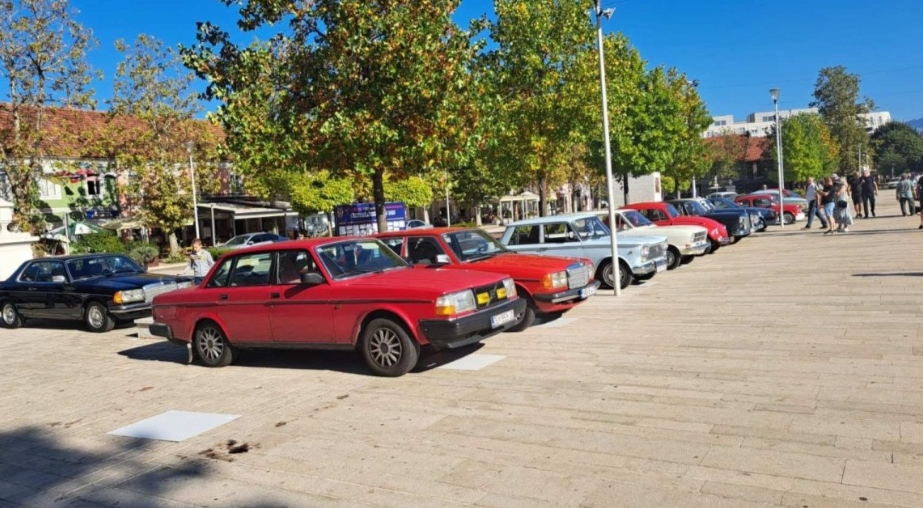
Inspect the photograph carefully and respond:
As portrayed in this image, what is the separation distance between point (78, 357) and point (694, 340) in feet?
29.9

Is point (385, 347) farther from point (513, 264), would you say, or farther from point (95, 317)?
point (95, 317)

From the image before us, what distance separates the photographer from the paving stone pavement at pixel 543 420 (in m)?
4.45

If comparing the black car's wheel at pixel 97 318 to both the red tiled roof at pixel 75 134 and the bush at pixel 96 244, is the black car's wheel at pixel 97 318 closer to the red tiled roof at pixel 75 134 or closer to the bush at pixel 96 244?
the bush at pixel 96 244

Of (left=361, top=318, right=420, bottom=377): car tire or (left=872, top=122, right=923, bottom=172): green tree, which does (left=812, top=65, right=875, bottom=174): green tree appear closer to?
(left=872, top=122, right=923, bottom=172): green tree

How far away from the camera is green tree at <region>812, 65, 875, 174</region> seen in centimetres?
9050

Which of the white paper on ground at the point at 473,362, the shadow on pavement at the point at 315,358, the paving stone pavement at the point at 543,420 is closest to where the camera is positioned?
the paving stone pavement at the point at 543,420

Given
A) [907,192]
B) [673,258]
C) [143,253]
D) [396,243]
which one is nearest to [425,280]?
[396,243]

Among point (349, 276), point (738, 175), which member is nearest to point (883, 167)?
point (738, 175)

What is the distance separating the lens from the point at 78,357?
1096 cm

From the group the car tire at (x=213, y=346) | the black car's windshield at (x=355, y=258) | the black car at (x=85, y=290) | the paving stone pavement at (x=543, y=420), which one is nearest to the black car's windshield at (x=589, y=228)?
the paving stone pavement at (x=543, y=420)

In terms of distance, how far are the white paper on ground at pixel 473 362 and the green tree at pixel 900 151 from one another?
11990 cm

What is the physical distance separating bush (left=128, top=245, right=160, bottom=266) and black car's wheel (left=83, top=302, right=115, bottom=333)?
72.8 feet

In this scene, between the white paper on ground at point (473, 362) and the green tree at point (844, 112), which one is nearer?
the white paper on ground at point (473, 362)

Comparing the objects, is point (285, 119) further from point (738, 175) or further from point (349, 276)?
point (738, 175)
